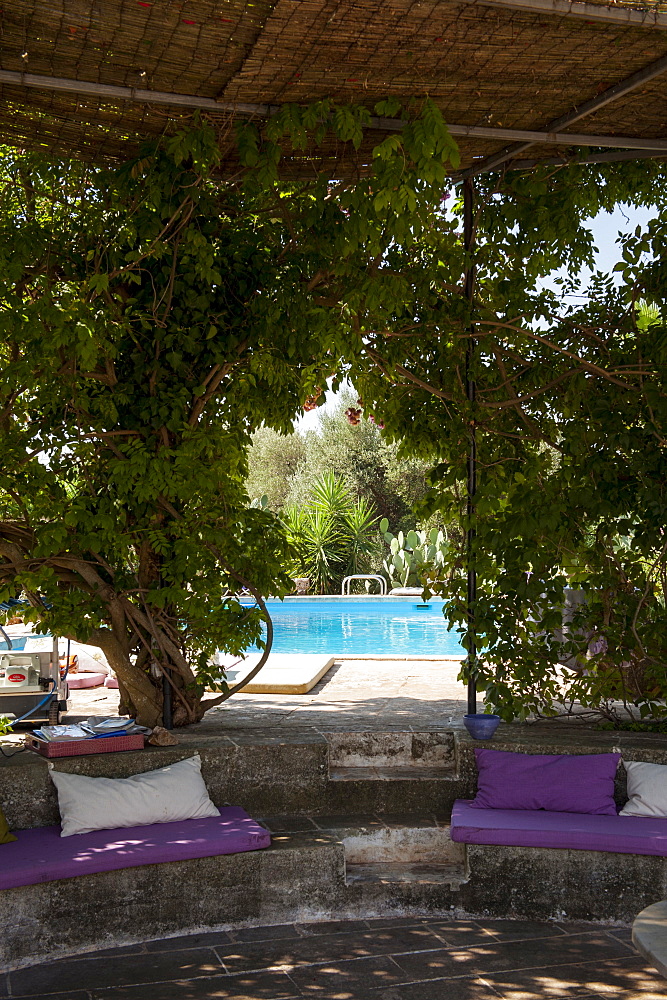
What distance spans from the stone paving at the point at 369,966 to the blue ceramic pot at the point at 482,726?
3.00 ft

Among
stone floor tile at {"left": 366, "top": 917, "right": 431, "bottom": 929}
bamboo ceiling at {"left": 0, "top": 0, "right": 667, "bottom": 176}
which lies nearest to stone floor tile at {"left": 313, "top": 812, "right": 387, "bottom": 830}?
stone floor tile at {"left": 366, "top": 917, "right": 431, "bottom": 929}

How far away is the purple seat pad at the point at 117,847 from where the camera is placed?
3793 mm

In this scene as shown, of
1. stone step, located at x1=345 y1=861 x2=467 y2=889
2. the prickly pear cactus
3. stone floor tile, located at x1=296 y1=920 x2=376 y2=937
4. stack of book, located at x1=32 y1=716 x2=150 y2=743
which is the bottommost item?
stone floor tile, located at x1=296 y1=920 x2=376 y2=937

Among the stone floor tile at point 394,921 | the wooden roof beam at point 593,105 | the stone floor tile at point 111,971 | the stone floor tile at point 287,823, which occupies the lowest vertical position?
the stone floor tile at point 111,971

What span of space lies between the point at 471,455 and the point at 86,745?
8.11 ft

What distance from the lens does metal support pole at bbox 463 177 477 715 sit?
5.16 meters

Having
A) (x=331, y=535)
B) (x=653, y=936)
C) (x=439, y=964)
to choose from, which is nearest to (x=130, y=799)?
(x=439, y=964)

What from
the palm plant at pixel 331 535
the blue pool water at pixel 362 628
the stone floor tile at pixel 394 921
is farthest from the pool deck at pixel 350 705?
the palm plant at pixel 331 535

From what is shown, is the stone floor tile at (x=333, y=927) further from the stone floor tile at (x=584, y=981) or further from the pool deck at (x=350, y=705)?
the pool deck at (x=350, y=705)

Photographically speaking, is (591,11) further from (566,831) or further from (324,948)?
(324,948)

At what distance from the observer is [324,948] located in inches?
155

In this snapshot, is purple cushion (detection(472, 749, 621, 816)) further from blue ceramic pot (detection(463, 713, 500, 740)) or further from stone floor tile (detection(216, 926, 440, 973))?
stone floor tile (detection(216, 926, 440, 973))

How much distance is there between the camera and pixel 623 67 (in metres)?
4.14

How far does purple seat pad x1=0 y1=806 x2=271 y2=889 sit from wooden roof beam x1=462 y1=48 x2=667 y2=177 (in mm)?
3498
